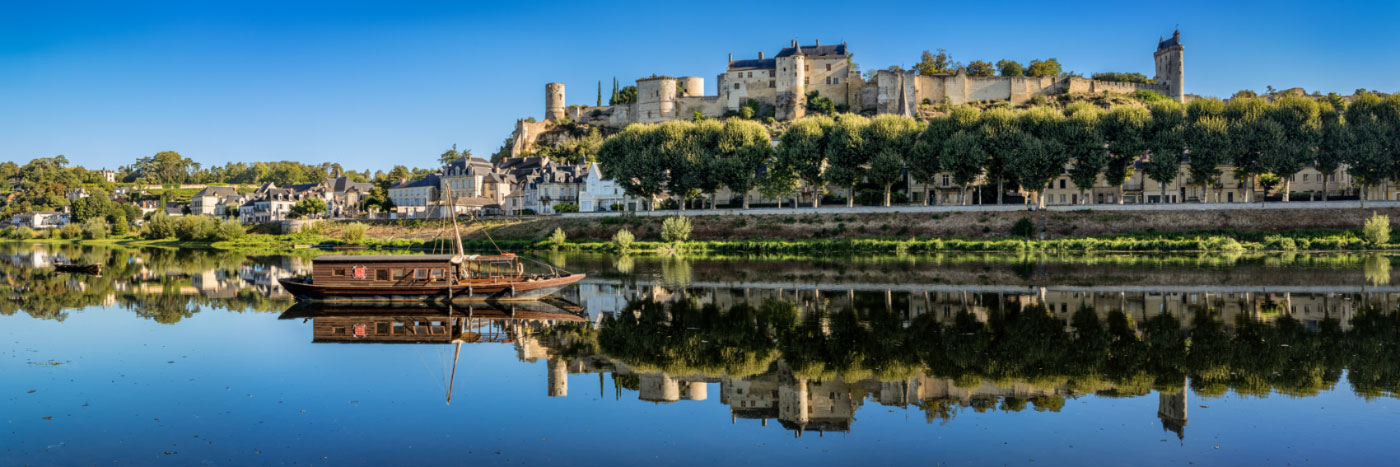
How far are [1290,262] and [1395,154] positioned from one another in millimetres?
23242

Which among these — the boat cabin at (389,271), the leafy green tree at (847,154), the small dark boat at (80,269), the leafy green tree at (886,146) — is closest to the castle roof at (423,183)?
the leafy green tree at (847,154)

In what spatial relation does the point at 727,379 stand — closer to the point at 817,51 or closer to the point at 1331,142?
the point at 1331,142

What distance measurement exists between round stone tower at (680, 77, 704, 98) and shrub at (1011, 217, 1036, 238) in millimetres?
70839

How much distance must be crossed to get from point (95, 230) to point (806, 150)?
7866cm

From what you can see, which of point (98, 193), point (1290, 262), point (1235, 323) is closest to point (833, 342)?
point (1235, 323)

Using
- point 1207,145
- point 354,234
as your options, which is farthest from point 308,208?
point 1207,145

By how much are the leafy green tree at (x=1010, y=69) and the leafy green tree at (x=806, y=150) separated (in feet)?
205

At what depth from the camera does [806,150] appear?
212ft

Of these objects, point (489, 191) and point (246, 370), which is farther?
point (489, 191)

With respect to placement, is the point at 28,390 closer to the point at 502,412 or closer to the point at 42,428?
the point at 42,428

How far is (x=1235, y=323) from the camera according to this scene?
66.2ft

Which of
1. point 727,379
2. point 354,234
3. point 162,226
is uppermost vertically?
point 162,226

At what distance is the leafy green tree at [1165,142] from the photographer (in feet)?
189

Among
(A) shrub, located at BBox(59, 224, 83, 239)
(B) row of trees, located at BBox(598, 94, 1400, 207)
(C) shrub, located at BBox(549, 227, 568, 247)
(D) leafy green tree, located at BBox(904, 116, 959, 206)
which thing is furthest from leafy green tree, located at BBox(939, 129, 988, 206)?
(A) shrub, located at BBox(59, 224, 83, 239)
